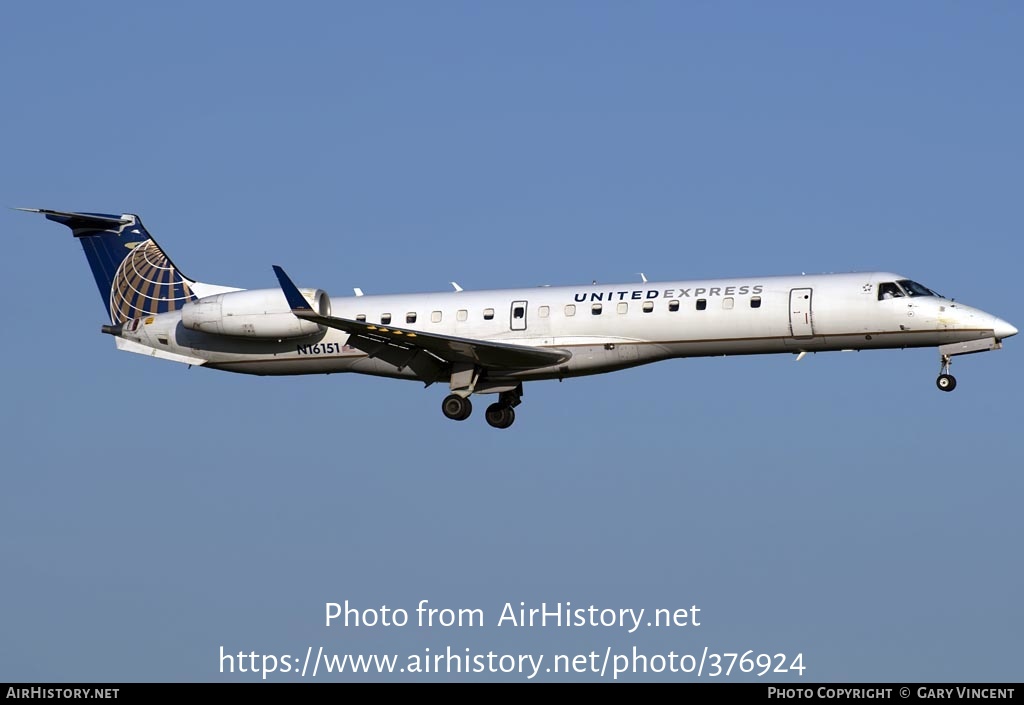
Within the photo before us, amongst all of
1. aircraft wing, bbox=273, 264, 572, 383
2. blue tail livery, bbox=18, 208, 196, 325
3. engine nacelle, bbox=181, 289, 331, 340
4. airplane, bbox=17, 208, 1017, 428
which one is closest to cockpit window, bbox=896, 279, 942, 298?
airplane, bbox=17, 208, 1017, 428

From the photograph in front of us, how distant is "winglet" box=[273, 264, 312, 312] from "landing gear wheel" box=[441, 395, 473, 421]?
3927mm

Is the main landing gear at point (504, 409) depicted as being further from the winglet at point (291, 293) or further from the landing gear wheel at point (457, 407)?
the winglet at point (291, 293)

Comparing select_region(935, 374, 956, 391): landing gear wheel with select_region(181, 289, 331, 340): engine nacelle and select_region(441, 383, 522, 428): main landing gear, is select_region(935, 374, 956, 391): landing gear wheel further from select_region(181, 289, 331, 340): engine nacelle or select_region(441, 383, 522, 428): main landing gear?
select_region(181, 289, 331, 340): engine nacelle

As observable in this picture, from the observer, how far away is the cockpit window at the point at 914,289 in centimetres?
3669

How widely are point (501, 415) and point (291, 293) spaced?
6.21 m

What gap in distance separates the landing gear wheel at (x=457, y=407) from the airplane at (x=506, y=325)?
0.07ft

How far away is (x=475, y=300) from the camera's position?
1553 inches

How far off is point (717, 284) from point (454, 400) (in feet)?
20.7

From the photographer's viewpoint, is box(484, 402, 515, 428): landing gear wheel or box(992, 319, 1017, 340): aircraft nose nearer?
box(992, 319, 1017, 340): aircraft nose

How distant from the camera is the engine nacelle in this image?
128 feet

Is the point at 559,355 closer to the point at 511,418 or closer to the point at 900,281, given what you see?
the point at 511,418

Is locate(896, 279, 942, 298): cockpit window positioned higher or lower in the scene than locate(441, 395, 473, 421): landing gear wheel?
higher

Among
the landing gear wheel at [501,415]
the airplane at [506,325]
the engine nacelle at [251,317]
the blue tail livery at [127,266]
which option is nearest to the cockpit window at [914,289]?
the airplane at [506,325]

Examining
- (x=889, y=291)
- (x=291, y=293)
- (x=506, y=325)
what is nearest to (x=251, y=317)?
(x=291, y=293)
